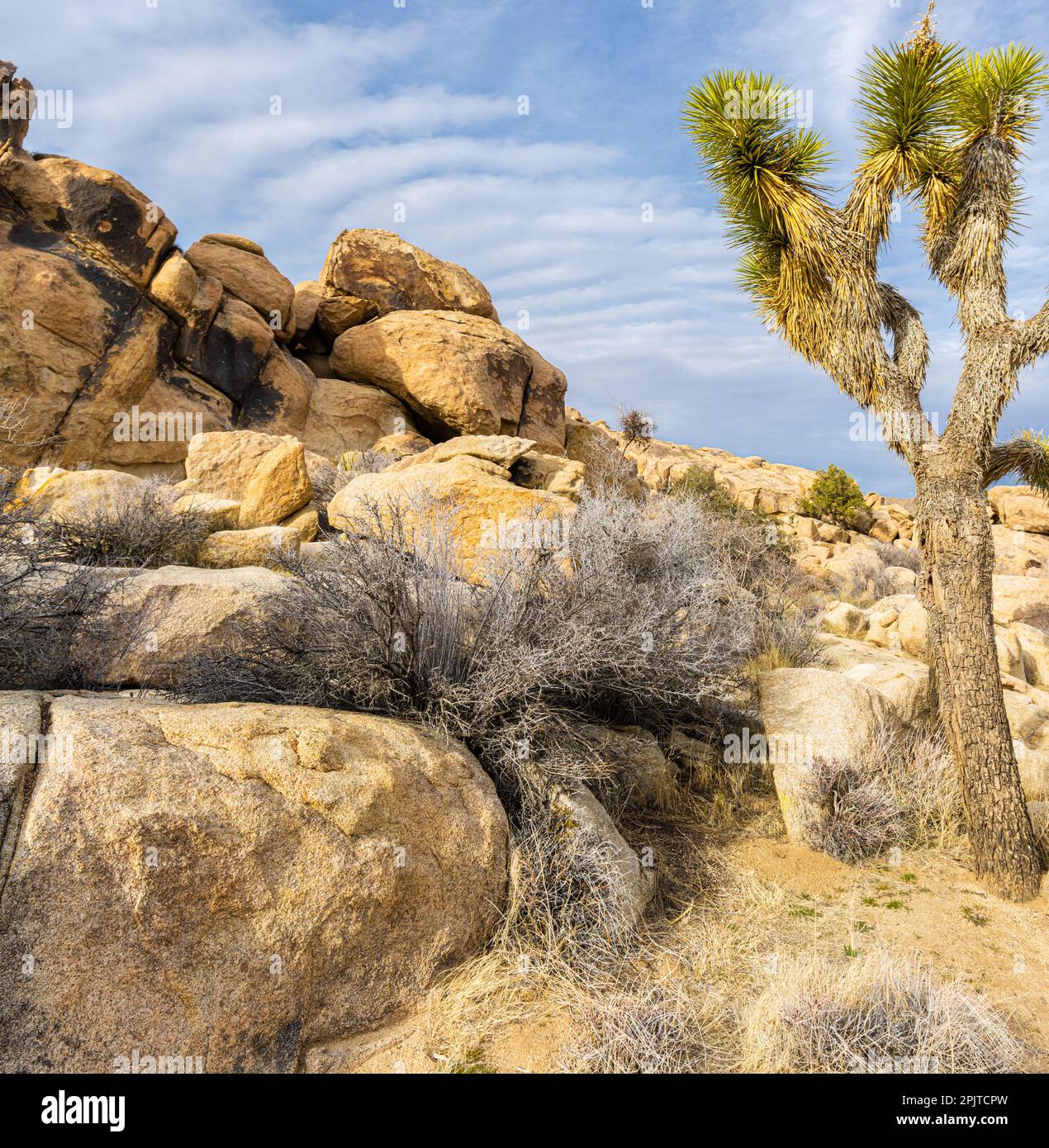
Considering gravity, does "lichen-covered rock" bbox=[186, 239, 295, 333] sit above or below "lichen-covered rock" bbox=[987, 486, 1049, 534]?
above

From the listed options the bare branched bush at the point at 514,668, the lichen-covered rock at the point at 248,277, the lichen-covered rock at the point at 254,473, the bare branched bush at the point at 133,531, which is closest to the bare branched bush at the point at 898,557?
the lichen-covered rock at the point at 254,473

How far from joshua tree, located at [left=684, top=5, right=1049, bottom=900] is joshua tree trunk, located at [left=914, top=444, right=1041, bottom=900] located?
0.01 meters

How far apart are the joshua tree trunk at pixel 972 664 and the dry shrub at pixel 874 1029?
→ 2.13 meters

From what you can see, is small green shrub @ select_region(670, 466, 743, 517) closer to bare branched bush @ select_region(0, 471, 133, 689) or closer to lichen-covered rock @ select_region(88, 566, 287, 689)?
lichen-covered rock @ select_region(88, 566, 287, 689)

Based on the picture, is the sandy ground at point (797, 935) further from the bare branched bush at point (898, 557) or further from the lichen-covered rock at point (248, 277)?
the bare branched bush at point (898, 557)

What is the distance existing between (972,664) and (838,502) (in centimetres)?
2191

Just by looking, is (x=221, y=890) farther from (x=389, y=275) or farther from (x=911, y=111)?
(x=389, y=275)

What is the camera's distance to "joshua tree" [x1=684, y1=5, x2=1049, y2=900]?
574 cm

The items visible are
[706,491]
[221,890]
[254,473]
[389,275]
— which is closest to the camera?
[221,890]

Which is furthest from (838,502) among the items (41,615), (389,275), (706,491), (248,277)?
(41,615)

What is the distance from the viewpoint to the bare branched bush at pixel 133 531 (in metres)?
7.25

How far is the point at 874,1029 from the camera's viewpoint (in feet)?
10.5

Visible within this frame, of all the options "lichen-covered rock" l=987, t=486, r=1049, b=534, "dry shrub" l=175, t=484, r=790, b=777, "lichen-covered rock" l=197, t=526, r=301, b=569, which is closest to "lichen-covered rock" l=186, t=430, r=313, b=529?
"lichen-covered rock" l=197, t=526, r=301, b=569
